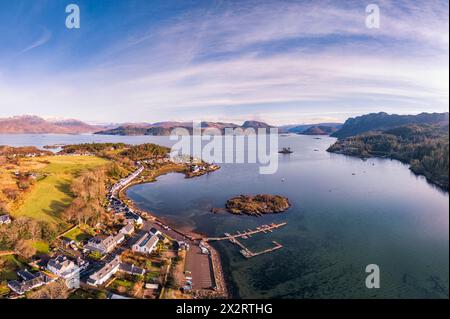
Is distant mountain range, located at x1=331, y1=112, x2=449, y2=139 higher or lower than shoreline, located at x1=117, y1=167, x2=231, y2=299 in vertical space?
higher

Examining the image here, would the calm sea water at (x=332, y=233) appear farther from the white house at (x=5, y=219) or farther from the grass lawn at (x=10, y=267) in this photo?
the white house at (x=5, y=219)

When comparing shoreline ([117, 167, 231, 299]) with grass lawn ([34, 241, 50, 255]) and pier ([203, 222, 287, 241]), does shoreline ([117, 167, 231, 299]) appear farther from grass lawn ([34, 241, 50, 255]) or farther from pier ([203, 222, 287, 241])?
grass lawn ([34, 241, 50, 255])

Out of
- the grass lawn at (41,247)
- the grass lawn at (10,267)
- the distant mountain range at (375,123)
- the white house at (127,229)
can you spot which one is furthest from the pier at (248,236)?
the distant mountain range at (375,123)

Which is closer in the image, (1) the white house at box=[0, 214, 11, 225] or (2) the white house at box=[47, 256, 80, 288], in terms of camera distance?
(2) the white house at box=[47, 256, 80, 288]

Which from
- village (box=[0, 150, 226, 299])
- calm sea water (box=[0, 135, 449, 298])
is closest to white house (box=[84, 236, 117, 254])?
village (box=[0, 150, 226, 299])
